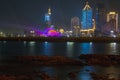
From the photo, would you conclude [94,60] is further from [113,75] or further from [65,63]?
[113,75]

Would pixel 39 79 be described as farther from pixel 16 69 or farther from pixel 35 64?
pixel 35 64

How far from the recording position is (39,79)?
2939 cm

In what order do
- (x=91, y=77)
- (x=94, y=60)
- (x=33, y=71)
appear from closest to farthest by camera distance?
(x=91, y=77), (x=33, y=71), (x=94, y=60)

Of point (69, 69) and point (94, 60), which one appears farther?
point (94, 60)

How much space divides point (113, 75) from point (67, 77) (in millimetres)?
4556

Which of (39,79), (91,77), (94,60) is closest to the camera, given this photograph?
(39,79)

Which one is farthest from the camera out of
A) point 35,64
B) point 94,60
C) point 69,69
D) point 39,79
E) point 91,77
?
point 94,60

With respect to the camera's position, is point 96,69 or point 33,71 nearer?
point 33,71

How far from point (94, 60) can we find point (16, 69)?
12.0m

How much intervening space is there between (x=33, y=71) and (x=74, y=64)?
316 inches

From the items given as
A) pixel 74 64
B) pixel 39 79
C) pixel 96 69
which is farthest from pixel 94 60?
pixel 39 79

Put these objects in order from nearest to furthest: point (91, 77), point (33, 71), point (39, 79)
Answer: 1. point (39, 79)
2. point (91, 77)
3. point (33, 71)

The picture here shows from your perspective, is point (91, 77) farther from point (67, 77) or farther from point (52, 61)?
point (52, 61)

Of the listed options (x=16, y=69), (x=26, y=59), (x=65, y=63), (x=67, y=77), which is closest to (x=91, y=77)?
(x=67, y=77)
